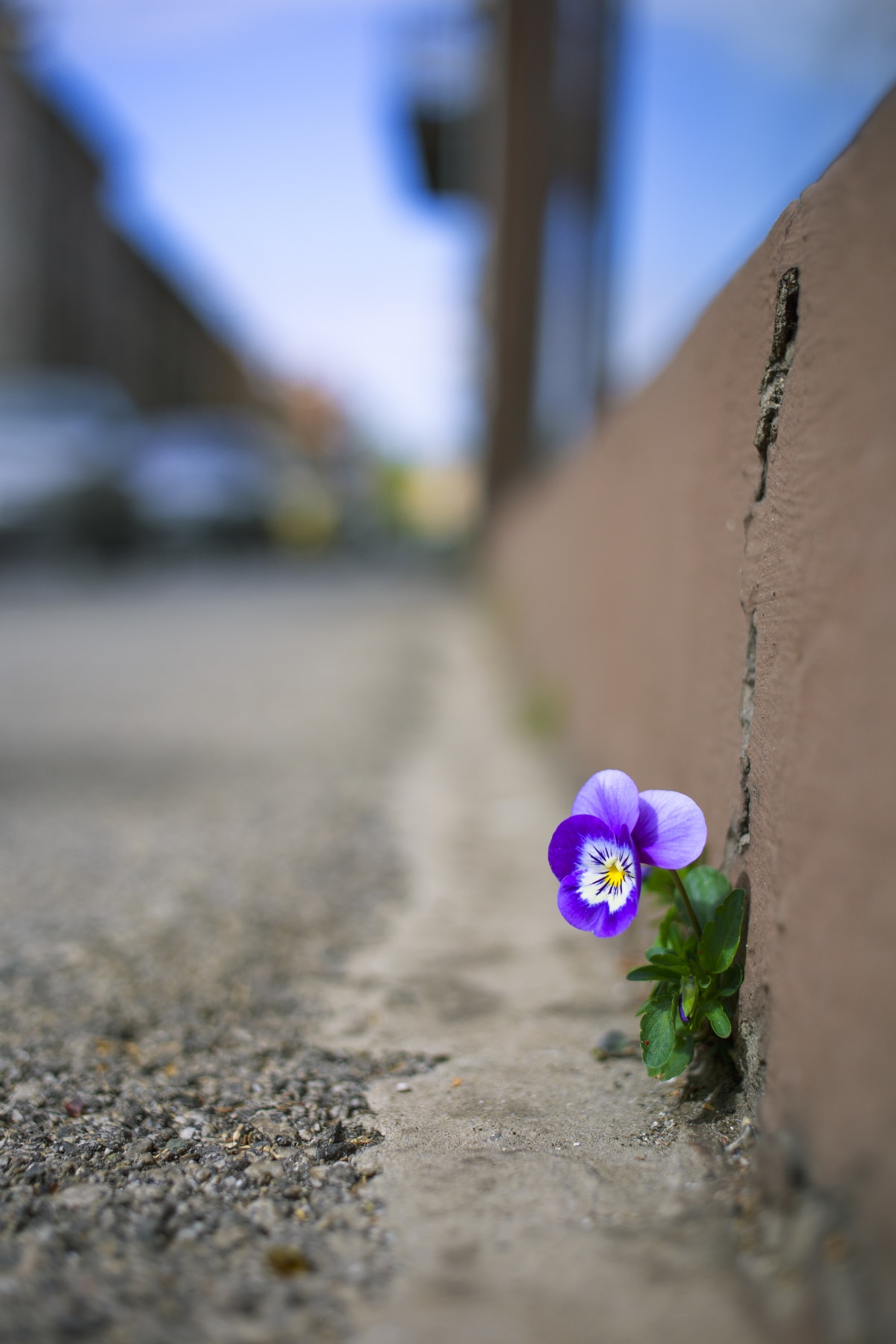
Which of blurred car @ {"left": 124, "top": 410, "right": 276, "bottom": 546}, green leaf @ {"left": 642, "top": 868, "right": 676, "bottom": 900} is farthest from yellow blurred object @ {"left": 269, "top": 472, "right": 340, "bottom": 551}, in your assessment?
green leaf @ {"left": 642, "top": 868, "right": 676, "bottom": 900}

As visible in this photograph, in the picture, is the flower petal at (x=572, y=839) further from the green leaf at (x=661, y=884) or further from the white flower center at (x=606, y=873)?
the green leaf at (x=661, y=884)

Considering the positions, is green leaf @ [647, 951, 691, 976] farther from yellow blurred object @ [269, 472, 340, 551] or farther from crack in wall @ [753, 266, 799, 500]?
yellow blurred object @ [269, 472, 340, 551]

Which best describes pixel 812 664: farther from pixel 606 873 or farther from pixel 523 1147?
pixel 523 1147

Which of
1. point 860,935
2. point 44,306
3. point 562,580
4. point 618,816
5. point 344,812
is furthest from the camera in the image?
point 44,306

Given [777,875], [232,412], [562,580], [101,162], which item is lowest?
[777,875]

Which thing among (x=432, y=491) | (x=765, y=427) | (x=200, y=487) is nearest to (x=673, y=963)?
(x=765, y=427)

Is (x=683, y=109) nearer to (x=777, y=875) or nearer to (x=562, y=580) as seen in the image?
(x=562, y=580)

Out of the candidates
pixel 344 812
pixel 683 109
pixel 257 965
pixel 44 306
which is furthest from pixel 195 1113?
pixel 44 306
